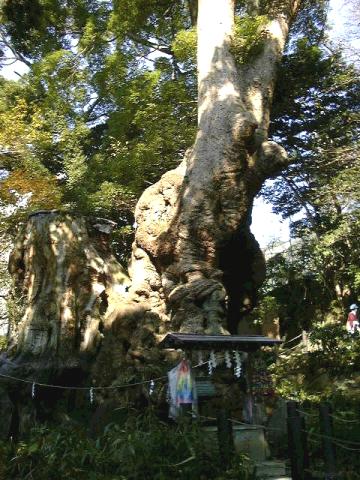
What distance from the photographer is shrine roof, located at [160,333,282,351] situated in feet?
24.5

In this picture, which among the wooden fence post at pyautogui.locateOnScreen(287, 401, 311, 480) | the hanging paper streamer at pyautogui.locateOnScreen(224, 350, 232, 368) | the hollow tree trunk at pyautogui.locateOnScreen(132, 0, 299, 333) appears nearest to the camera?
the wooden fence post at pyautogui.locateOnScreen(287, 401, 311, 480)

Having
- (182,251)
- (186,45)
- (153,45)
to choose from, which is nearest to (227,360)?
(182,251)

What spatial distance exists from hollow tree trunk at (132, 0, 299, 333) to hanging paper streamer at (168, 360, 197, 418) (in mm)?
2482

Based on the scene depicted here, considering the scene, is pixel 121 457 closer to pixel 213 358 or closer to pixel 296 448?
pixel 296 448

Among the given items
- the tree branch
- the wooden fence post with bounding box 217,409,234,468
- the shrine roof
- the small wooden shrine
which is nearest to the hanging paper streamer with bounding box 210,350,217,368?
the small wooden shrine

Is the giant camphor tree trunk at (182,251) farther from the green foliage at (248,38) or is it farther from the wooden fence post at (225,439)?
the wooden fence post at (225,439)

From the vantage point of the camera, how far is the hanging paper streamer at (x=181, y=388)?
7379 mm

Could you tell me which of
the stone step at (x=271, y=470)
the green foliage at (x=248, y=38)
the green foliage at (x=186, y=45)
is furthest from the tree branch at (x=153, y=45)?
the stone step at (x=271, y=470)

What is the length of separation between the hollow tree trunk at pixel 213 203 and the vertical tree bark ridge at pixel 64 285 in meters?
0.97

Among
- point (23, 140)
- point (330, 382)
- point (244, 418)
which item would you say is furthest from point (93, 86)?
point (244, 418)

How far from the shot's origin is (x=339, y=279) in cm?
1756

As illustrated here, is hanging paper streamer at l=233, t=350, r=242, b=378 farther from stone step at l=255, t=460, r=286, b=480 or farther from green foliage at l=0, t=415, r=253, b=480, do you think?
green foliage at l=0, t=415, r=253, b=480

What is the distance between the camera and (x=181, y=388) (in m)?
7.45

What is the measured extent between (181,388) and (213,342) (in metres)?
0.74
